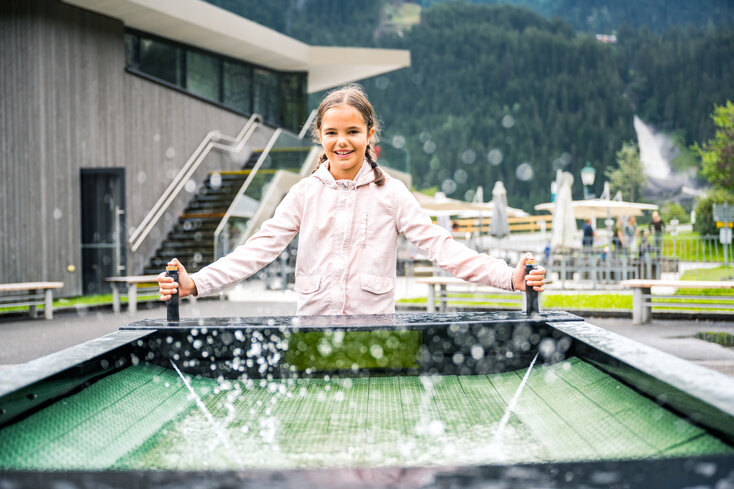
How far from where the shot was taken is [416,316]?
2.56 meters

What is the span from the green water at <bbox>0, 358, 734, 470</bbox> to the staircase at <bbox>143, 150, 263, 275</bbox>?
14.3 meters

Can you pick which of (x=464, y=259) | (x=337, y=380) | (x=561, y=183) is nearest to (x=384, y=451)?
(x=337, y=380)

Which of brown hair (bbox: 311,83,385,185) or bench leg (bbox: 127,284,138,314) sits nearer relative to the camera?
brown hair (bbox: 311,83,385,185)

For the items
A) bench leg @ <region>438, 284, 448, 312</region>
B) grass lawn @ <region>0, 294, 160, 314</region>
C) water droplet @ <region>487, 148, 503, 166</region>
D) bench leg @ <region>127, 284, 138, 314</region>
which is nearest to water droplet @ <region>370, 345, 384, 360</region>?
bench leg @ <region>438, 284, 448, 312</region>

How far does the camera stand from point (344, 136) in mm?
2852

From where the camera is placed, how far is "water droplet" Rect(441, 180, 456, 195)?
3288 inches

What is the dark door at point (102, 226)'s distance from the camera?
16078mm

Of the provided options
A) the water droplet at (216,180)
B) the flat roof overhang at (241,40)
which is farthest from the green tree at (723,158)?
the water droplet at (216,180)

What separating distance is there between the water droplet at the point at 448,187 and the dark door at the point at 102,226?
6903 centimetres

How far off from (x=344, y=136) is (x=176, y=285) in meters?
0.93

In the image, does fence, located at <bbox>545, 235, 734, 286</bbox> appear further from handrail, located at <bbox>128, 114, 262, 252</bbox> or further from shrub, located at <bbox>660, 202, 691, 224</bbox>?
shrub, located at <bbox>660, 202, 691, 224</bbox>

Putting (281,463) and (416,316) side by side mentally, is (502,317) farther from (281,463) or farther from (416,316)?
(281,463)

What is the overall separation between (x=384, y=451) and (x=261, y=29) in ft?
71.1

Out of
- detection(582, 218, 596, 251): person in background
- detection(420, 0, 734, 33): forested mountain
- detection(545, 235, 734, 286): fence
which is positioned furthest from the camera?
detection(420, 0, 734, 33): forested mountain
